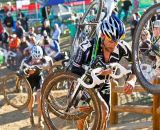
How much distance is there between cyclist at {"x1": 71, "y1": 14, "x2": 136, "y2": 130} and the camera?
15.2 feet

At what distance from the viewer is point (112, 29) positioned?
4.62 metres

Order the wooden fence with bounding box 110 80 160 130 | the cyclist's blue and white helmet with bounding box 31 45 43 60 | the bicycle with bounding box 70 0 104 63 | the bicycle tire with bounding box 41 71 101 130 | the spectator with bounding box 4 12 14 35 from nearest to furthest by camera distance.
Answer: the bicycle tire with bounding box 41 71 101 130
the bicycle with bounding box 70 0 104 63
the wooden fence with bounding box 110 80 160 130
the cyclist's blue and white helmet with bounding box 31 45 43 60
the spectator with bounding box 4 12 14 35

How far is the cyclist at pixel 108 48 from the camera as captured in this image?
182 inches

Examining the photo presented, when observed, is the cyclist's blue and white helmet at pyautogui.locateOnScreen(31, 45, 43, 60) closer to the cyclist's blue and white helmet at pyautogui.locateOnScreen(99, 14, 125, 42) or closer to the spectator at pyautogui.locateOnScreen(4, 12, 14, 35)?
the cyclist's blue and white helmet at pyautogui.locateOnScreen(99, 14, 125, 42)

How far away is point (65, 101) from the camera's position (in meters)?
5.40

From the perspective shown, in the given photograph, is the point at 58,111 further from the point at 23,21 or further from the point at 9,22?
the point at 23,21

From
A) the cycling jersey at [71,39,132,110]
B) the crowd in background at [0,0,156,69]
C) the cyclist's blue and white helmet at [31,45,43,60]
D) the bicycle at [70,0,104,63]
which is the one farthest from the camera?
the crowd in background at [0,0,156,69]

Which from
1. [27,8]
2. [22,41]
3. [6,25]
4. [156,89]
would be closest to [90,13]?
[156,89]

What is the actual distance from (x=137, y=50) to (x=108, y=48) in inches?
13.8

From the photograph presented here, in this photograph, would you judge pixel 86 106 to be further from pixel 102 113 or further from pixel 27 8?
pixel 27 8

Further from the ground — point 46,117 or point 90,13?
point 90,13

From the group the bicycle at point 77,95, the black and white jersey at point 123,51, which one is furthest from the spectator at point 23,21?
the black and white jersey at point 123,51

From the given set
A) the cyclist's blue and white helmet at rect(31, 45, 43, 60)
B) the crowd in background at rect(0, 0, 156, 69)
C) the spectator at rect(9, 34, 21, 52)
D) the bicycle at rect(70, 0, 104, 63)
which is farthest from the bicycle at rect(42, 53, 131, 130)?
the spectator at rect(9, 34, 21, 52)

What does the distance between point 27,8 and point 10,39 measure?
464 cm
